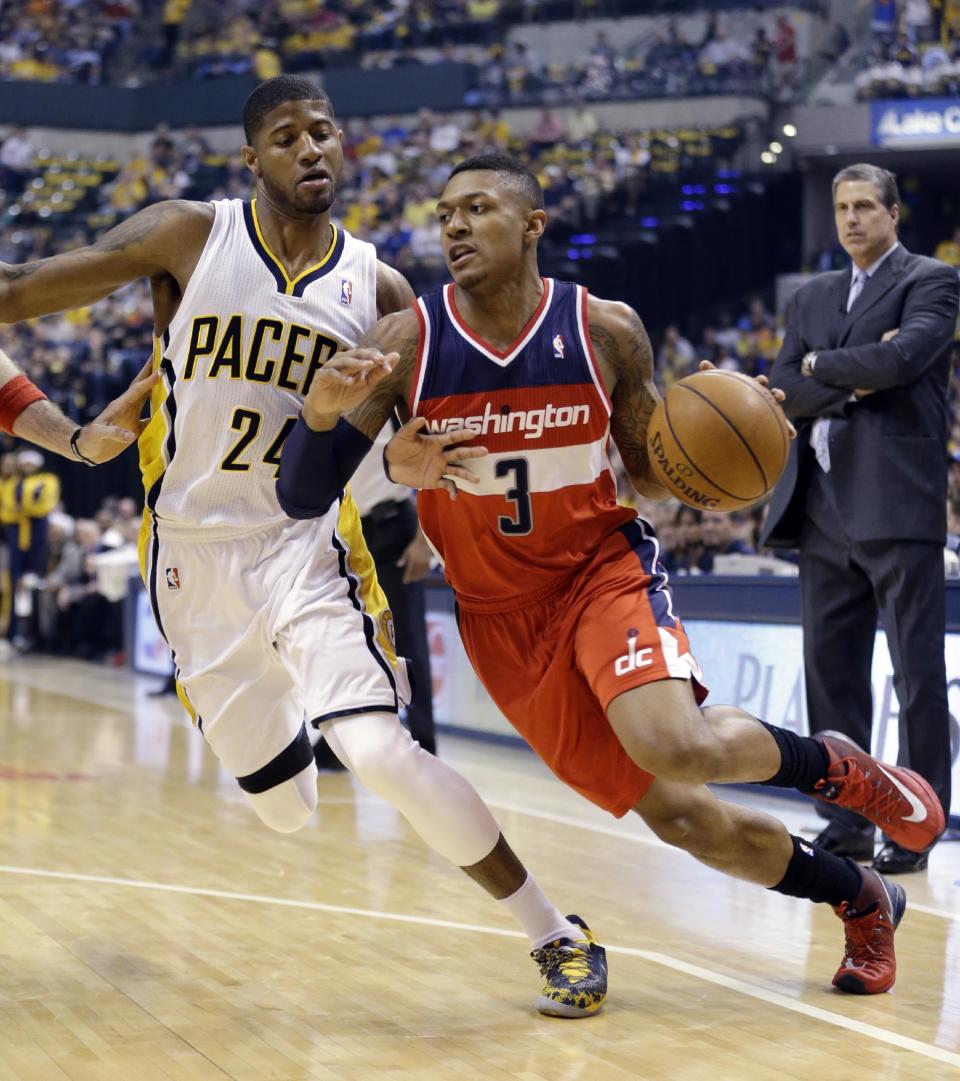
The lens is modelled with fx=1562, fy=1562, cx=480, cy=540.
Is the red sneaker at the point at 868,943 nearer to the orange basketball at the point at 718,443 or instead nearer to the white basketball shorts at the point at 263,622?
the orange basketball at the point at 718,443

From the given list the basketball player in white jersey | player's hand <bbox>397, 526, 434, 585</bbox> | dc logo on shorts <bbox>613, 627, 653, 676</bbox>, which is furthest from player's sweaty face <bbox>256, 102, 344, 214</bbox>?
player's hand <bbox>397, 526, 434, 585</bbox>

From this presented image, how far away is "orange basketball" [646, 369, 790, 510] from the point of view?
375cm

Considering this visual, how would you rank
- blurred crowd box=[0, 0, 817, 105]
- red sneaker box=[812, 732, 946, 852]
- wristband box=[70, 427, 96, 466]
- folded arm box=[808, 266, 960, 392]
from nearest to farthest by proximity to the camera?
red sneaker box=[812, 732, 946, 852], wristband box=[70, 427, 96, 466], folded arm box=[808, 266, 960, 392], blurred crowd box=[0, 0, 817, 105]

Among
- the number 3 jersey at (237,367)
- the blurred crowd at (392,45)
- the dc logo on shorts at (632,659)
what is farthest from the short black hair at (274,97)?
the blurred crowd at (392,45)

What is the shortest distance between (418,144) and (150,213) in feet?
69.5

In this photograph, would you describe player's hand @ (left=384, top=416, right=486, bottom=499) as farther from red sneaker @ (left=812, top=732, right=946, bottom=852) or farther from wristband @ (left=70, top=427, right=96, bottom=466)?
red sneaker @ (left=812, top=732, right=946, bottom=852)

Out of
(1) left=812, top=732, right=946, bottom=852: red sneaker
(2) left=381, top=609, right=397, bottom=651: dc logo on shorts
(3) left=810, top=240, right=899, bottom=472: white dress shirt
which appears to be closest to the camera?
(1) left=812, top=732, right=946, bottom=852: red sneaker

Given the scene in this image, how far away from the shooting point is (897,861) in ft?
18.5

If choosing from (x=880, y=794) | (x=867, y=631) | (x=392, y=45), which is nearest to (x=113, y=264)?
(x=880, y=794)

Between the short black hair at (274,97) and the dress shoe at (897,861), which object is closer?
the short black hair at (274,97)

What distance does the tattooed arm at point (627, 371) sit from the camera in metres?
3.95

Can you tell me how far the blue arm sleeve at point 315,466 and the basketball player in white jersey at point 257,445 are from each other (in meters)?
0.33

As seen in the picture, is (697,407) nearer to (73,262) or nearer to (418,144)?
(73,262)

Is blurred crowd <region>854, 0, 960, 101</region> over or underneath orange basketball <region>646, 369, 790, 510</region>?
over
